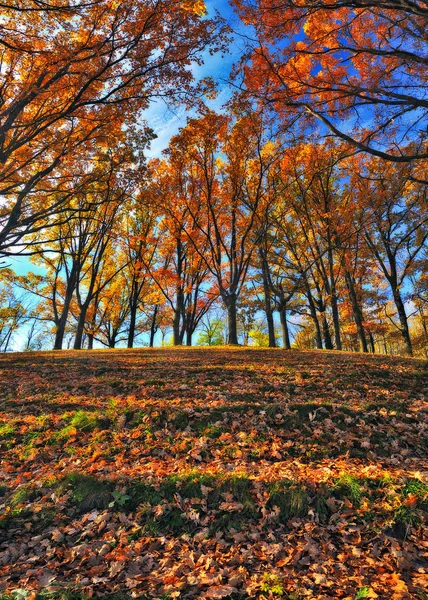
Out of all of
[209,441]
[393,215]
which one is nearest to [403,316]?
[393,215]

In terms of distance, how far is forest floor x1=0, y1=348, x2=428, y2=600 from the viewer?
3.03 meters

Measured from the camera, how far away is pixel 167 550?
348 cm

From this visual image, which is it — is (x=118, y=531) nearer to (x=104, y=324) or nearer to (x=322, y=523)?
(x=322, y=523)

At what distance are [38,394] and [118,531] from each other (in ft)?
17.4

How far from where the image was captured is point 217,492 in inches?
165

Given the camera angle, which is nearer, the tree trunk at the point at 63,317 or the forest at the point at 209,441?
the forest at the point at 209,441

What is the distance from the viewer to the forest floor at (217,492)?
303 centimetres

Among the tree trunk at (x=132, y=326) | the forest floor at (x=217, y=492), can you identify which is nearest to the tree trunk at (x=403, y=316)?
the forest floor at (x=217, y=492)

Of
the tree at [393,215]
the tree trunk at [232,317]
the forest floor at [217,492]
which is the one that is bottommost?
the forest floor at [217,492]

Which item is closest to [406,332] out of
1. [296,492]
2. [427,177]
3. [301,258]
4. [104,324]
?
[301,258]

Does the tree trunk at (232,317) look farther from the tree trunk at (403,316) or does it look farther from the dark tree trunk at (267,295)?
the tree trunk at (403,316)

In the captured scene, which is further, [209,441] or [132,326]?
[132,326]

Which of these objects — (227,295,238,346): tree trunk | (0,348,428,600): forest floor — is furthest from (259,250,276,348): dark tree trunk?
(0,348,428,600): forest floor

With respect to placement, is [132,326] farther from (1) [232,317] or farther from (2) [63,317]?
(1) [232,317]
